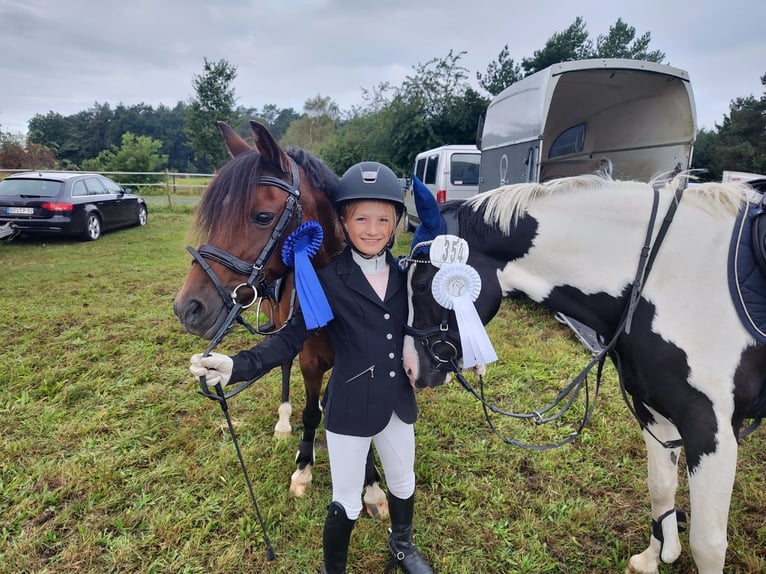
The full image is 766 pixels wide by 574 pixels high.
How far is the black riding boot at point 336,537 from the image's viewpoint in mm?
1762

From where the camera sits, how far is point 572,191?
1656 mm

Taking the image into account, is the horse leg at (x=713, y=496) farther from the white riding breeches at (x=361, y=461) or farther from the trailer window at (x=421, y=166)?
the trailer window at (x=421, y=166)

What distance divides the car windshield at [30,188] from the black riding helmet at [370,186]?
426 inches

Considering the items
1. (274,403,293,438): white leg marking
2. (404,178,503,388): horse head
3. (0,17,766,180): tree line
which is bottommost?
(274,403,293,438): white leg marking

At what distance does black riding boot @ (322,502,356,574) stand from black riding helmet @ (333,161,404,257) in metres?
1.11

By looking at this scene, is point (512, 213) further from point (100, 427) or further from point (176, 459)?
point (100, 427)

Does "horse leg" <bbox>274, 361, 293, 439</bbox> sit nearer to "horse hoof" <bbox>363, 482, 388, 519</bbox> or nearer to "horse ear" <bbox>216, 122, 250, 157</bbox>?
"horse hoof" <bbox>363, 482, 388, 519</bbox>

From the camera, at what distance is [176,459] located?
→ 113 inches

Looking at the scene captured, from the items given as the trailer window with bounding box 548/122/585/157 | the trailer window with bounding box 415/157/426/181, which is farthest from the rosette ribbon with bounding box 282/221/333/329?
the trailer window with bounding box 415/157/426/181

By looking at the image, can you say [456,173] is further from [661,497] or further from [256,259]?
[256,259]

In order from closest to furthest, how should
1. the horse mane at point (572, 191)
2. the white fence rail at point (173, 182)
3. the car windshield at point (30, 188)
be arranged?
the horse mane at point (572, 191)
the car windshield at point (30, 188)
the white fence rail at point (173, 182)

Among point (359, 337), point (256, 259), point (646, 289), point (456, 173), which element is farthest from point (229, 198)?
point (456, 173)

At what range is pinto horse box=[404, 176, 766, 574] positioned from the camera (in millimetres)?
1483

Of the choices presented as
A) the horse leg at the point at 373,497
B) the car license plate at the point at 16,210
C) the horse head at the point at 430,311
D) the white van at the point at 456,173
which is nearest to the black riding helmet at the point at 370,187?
the horse head at the point at 430,311
